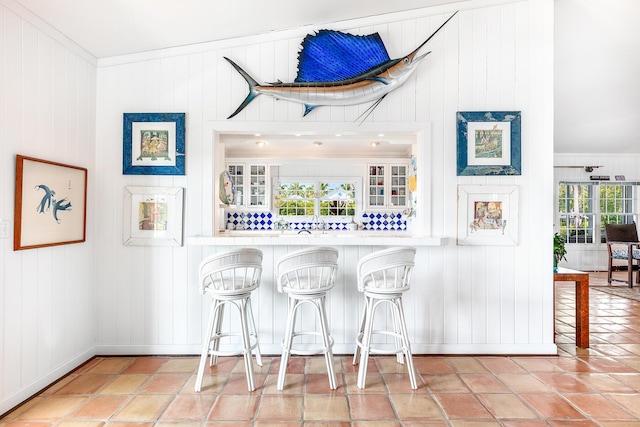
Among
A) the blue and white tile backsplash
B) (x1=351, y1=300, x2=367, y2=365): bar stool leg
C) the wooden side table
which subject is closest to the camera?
(x1=351, y1=300, x2=367, y2=365): bar stool leg

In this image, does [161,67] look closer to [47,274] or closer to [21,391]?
[47,274]

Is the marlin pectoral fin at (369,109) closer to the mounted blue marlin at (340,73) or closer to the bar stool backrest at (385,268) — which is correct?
the mounted blue marlin at (340,73)

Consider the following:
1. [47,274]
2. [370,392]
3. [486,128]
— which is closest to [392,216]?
[486,128]

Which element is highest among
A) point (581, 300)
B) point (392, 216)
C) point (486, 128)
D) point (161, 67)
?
point (161, 67)

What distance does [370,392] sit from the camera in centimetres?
230

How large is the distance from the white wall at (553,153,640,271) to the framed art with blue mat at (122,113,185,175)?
7.23 meters

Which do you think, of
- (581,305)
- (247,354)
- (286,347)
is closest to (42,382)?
(247,354)

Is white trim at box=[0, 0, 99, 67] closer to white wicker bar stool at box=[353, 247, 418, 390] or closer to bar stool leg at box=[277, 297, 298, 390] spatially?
bar stool leg at box=[277, 297, 298, 390]

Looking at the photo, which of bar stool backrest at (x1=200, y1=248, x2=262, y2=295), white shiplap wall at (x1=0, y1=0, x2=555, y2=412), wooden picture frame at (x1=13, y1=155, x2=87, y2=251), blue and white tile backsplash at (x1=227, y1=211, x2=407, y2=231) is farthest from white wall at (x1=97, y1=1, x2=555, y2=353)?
blue and white tile backsplash at (x1=227, y1=211, x2=407, y2=231)

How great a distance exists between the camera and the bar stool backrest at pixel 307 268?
2.36m

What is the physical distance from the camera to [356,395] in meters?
2.27

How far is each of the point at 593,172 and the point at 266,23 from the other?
7.33 metres

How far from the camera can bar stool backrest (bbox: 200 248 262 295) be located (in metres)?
2.33

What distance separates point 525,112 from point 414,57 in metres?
1.04
